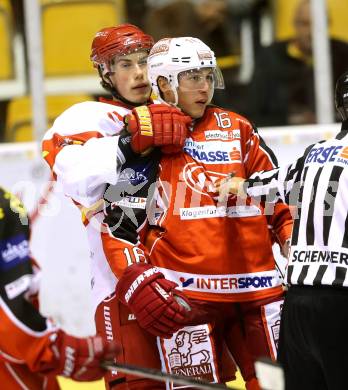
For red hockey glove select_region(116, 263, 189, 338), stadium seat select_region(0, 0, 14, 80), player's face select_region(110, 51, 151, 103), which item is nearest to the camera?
red hockey glove select_region(116, 263, 189, 338)

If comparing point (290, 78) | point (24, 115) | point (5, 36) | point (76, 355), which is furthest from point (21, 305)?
point (5, 36)

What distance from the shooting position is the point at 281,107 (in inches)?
209

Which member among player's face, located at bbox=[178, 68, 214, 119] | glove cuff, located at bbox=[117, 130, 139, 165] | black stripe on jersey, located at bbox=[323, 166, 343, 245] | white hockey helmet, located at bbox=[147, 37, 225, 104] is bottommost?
black stripe on jersey, located at bbox=[323, 166, 343, 245]

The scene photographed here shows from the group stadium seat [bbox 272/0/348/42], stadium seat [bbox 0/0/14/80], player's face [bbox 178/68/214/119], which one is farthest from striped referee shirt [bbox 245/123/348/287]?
stadium seat [bbox 0/0/14/80]

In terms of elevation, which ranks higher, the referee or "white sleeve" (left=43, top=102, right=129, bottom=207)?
"white sleeve" (left=43, top=102, right=129, bottom=207)

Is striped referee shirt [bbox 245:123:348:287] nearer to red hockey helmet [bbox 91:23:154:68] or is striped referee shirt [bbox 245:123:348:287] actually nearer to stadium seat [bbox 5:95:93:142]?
red hockey helmet [bbox 91:23:154:68]

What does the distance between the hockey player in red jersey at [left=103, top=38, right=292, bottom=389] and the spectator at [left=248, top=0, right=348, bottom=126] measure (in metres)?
1.77

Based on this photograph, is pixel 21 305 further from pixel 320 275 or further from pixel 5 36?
pixel 5 36

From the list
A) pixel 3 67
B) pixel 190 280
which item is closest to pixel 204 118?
pixel 190 280

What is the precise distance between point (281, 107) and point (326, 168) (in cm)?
231

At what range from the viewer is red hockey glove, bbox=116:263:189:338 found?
326 cm

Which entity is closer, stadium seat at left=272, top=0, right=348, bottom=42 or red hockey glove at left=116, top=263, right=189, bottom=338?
red hockey glove at left=116, top=263, right=189, bottom=338

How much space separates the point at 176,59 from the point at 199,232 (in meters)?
0.53

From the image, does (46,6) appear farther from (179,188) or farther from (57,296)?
(179,188)
